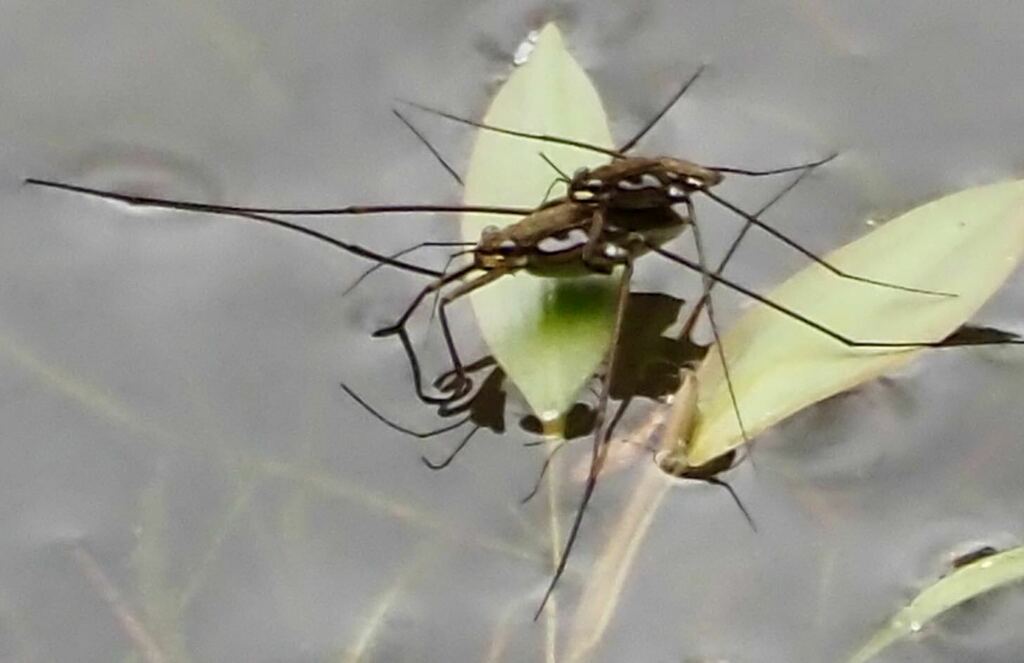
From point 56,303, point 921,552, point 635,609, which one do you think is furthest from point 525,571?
point 56,303

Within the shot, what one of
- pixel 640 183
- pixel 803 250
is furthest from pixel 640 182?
pixel 803 250

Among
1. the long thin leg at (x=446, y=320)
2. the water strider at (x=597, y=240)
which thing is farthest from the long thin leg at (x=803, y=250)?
the long thin leg at (x=446, y=320)

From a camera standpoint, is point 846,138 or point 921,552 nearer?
point 921,552

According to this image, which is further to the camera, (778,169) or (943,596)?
(778,169)

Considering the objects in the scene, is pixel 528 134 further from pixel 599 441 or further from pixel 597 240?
pixel 599 441

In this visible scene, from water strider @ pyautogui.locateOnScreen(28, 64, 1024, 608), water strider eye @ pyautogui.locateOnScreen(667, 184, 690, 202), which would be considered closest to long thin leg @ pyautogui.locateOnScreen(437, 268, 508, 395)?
water strider @ pyautogui.locateOnScreen(28, 64, 1024, 608)

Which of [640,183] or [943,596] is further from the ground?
[640,183]

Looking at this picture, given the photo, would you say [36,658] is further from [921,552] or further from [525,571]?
[921,552]
